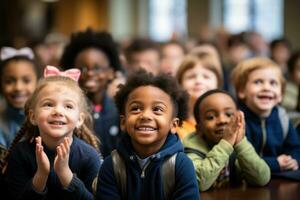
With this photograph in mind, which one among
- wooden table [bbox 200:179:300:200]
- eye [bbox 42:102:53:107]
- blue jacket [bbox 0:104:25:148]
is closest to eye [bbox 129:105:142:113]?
eye [bbox 42:102:53:107]

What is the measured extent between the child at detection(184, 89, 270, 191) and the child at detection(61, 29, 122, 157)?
1058mm

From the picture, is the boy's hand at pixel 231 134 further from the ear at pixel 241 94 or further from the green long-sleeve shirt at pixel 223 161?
the ear at pixel 241 94

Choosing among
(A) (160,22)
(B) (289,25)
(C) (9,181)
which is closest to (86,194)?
(C) (9,181)

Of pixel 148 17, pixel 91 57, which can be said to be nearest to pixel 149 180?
pixel 91 57

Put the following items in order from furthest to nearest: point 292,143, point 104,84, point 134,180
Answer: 1. point 104,84
2. point 292,143
3. point 134,180

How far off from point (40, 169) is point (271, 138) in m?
1.45

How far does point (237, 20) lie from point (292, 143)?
36.2 ft

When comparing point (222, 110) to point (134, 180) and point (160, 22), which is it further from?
point (160, 22)

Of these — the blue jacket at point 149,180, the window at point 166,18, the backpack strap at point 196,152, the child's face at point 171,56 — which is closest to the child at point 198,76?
the backpack strap at point 196,152

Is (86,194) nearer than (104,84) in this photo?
Yes

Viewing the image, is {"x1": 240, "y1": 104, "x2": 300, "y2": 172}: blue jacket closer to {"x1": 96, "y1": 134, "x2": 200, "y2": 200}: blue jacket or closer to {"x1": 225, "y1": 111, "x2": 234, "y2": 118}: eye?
{"x1": 225, "y1": 111, "x2": 234, "y2": 118}: eye

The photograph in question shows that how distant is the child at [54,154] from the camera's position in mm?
2533

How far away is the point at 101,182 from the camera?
2.46m

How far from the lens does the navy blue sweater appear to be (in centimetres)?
255
